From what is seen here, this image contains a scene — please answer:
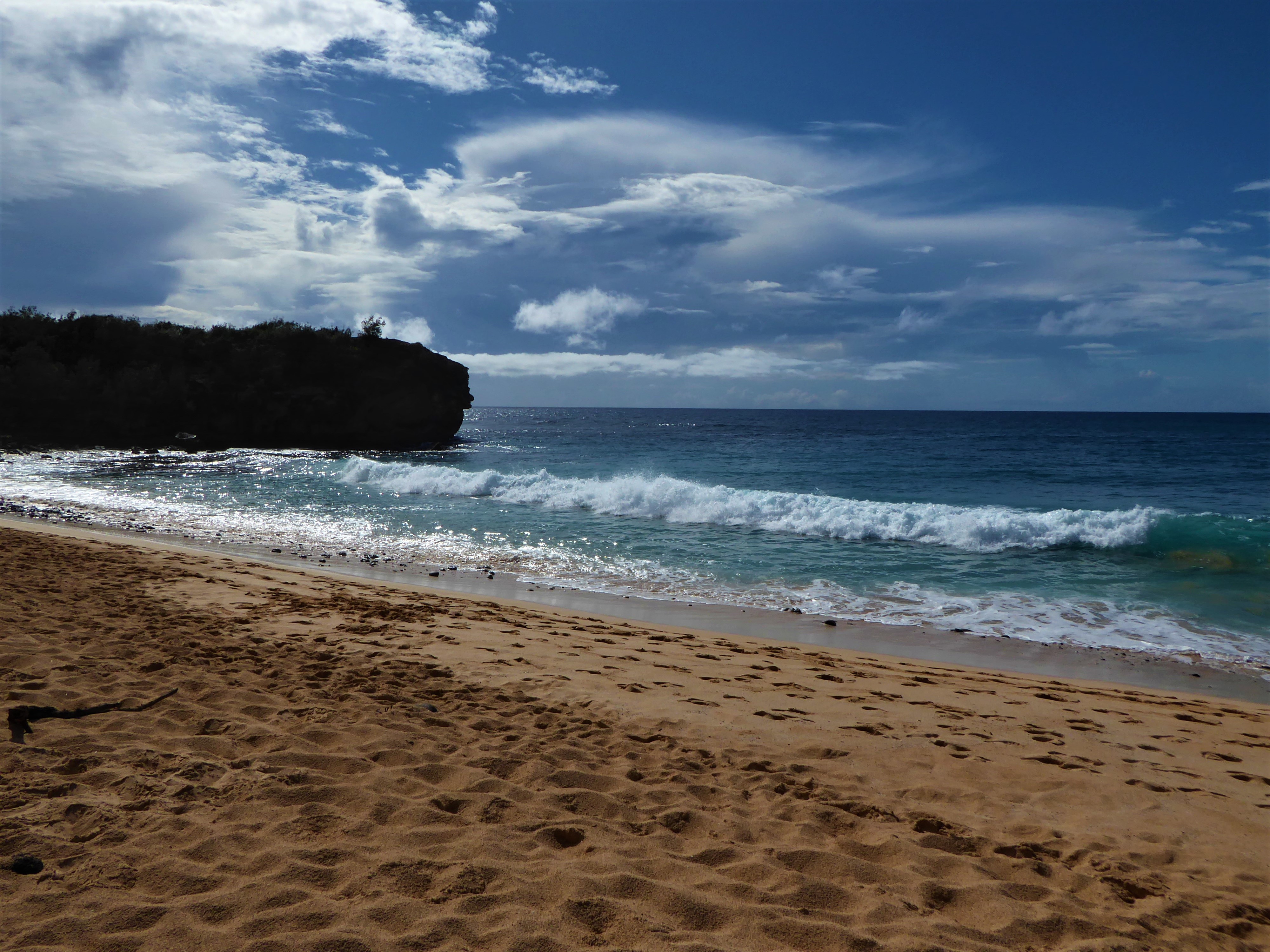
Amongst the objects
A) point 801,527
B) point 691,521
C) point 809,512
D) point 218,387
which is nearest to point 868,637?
point 801,527

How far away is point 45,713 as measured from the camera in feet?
14.1

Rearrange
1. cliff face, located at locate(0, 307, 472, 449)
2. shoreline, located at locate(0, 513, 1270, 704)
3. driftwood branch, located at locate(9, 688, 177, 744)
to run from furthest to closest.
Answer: cliff face, located at locate(0, 307, 472, 449)
shoreline, located at locate(0, 513, 1270, 704)
driftwood branch, located at locate(9, 688, 177, 744)

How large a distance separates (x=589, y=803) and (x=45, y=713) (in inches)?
137

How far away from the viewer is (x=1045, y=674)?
7.75 meters

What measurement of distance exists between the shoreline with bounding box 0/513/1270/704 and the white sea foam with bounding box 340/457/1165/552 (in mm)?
7241

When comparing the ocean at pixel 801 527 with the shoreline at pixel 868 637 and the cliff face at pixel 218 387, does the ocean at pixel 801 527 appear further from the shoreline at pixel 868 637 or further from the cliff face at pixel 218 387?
the cliff face at pixel 218 387

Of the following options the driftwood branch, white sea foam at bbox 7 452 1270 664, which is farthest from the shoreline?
the driftwood branch

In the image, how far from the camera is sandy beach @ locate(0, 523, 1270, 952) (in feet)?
9.47

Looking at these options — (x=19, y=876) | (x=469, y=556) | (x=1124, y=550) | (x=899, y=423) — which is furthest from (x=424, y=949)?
(x=899, y=423)

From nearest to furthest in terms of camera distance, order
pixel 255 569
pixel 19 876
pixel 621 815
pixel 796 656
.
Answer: pixel 19 876 < pixel 621 815 < pixel 796 656 < pixel 255 569

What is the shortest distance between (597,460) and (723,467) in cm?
1049

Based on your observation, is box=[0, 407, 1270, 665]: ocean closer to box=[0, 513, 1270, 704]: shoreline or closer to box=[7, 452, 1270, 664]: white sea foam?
box=[7, 452, 1270, 664]: white sea foam

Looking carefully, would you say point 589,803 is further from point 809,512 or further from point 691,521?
point 809,512

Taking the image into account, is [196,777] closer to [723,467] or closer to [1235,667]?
[1235,667]
